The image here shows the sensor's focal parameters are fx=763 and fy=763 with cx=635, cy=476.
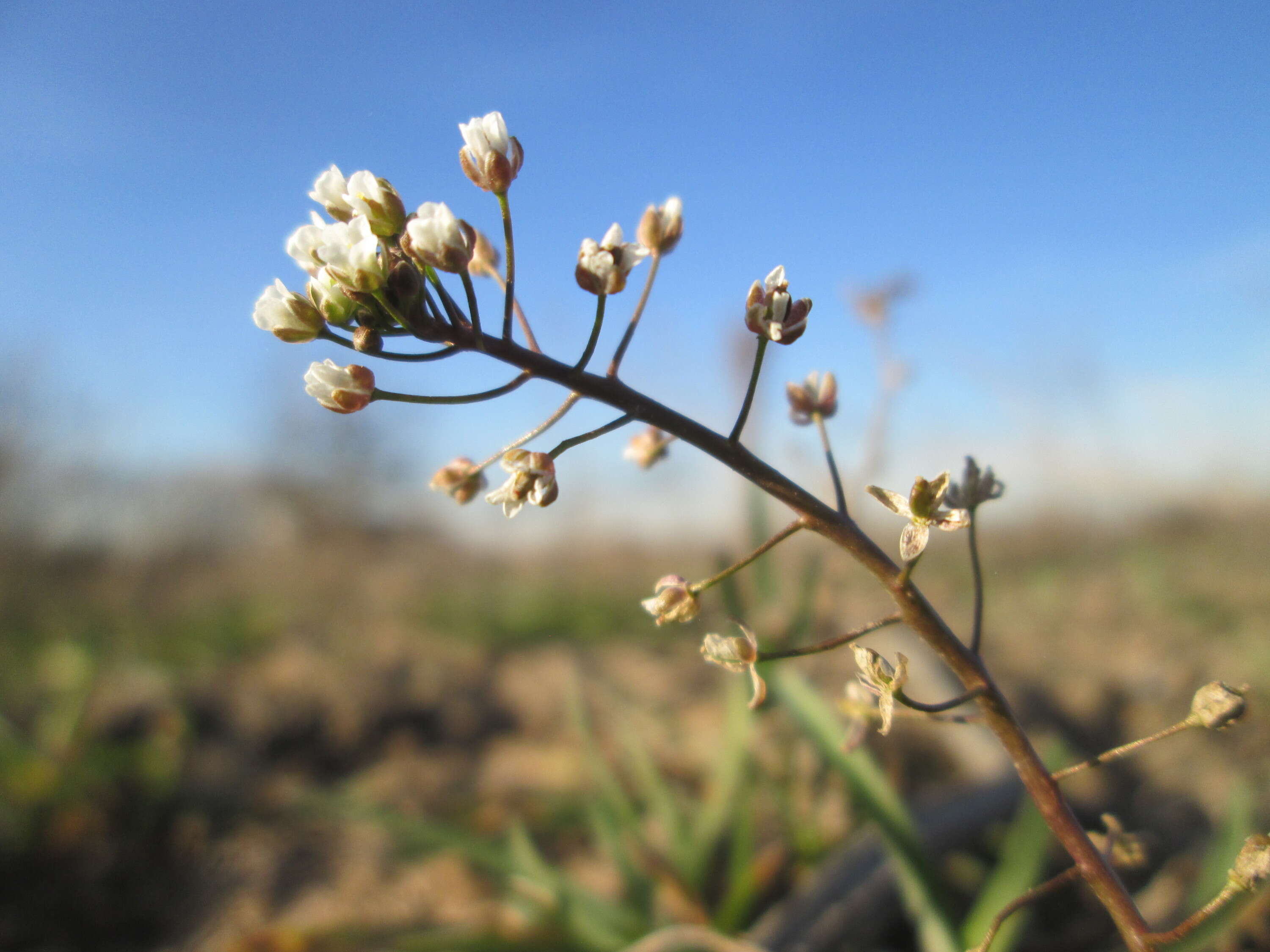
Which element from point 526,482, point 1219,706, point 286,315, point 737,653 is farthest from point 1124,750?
point 286,315

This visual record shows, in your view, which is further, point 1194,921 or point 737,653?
point 737,653

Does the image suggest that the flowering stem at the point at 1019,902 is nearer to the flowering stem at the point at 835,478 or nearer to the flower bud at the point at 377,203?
→ the flowering stem at the point at 835,478

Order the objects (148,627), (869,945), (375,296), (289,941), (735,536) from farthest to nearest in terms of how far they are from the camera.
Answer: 1. (148,627)
2. (735,536)
3. (289,941)
4. (869,945)
5. (375,296)

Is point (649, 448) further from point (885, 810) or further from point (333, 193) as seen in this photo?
point (885, 810)

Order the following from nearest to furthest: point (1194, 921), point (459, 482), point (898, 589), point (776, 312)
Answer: point (1194, 921) < point (898, 589) < point (776, 312) < point (459, 482)

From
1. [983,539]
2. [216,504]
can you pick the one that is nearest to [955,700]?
[983,539]

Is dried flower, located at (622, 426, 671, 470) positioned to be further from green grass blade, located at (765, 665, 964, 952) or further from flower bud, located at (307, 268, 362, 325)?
green grass blade, located at (765, 665, 964, 952)

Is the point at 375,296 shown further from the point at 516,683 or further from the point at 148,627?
the point at 148,627

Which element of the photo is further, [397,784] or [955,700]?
[397,784]
